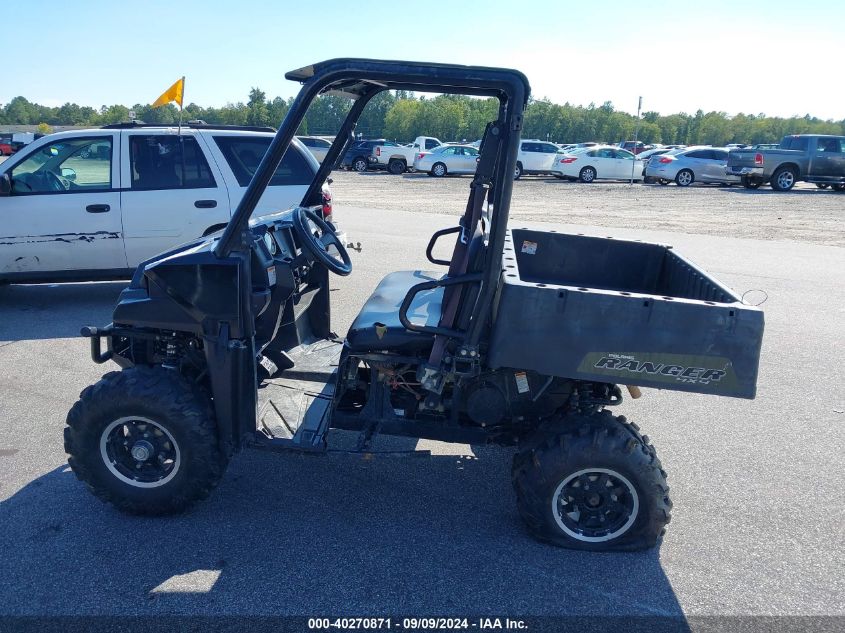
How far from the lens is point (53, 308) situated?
25.3 feet

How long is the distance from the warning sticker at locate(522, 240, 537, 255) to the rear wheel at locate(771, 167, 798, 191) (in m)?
23.5

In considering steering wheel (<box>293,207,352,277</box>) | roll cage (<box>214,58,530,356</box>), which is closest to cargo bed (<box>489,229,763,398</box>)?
roll cage (<box>214,58,530,356</box>)

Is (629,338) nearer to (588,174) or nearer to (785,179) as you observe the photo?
(785,179)

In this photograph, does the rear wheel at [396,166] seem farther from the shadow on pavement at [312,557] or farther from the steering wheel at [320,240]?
the shadow on pavement at [312,557]

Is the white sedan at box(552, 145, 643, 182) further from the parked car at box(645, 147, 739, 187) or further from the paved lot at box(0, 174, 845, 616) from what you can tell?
the paved lot at box(0, 174, 845, 616)

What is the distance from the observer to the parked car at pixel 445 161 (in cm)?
2906

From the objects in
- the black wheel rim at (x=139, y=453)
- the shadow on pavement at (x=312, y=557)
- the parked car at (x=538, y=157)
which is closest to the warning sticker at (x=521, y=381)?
the shadow on pavement at (x=312, y=557)

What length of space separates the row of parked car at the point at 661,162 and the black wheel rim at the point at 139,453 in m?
19.1

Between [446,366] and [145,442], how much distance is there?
157cm

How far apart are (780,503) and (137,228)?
6.44 m

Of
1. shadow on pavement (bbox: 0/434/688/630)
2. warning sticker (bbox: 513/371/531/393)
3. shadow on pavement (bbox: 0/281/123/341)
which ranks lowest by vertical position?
shadow on pavement (bbox: 0/434/688/630)

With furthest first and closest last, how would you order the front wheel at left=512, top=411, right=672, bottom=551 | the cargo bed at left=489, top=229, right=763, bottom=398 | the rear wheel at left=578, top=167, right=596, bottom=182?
the rear wheel at left=578, top=167, right=596, bottom=182 < the front wheel at left=512, top=411, right=672, bottom=551 < the cargo bed at left=489, top=229, right=763, bottom=398

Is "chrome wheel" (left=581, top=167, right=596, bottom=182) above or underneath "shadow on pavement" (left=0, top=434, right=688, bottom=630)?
above

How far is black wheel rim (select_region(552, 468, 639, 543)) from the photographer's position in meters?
3.39
